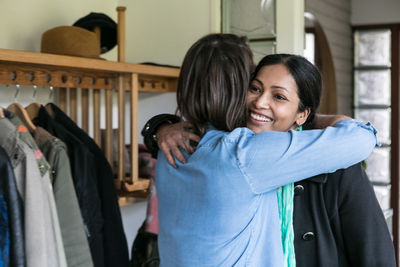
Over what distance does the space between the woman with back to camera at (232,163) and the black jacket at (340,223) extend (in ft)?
0.21

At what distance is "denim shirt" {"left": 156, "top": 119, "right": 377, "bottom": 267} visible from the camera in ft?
4.21

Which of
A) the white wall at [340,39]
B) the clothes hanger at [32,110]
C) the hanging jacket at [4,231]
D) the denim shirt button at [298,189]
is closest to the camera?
the denim shirt button at [298,189]

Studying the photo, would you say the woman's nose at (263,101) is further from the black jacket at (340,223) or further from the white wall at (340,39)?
the white wall at (340,39)

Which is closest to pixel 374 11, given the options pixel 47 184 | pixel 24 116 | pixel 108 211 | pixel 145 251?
pixel 145 251

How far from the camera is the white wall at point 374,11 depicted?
4.44 m

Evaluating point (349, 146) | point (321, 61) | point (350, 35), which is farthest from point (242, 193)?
point (350, 35)

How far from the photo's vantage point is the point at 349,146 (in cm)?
132

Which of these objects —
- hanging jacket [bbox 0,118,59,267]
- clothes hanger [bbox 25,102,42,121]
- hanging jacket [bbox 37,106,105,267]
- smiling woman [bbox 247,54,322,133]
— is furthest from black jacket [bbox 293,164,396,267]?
clothes hanger [bbox 25,102,42,121]

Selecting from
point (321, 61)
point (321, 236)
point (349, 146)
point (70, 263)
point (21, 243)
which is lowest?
point (70, 263)

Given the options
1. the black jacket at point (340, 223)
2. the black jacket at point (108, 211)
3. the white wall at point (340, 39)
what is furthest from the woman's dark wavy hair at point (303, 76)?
the white wall at point (340, 39)

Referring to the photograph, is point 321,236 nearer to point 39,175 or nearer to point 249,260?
point 249,260

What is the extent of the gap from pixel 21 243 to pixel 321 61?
3.00m

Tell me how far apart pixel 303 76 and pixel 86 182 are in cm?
106

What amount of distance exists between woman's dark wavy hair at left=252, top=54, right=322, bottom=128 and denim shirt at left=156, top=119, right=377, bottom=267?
13 cm
